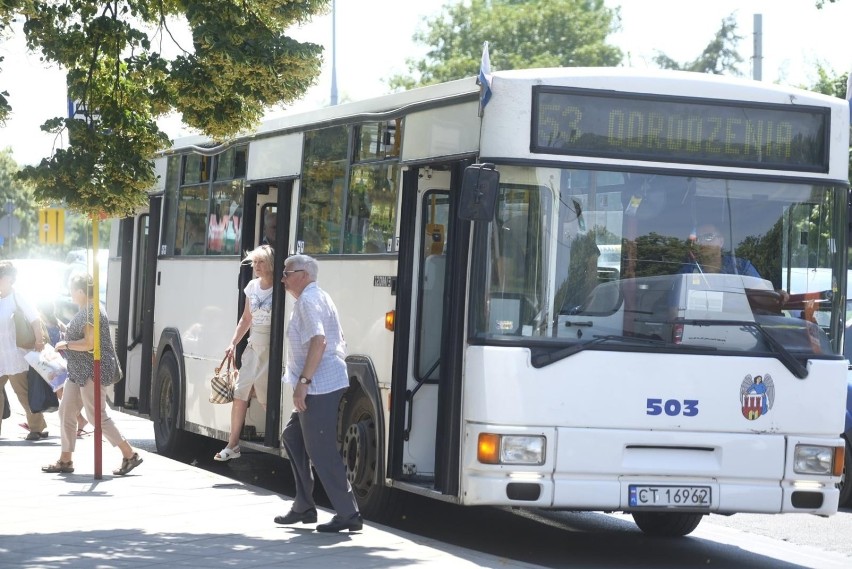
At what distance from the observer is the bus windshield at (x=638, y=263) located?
9859mm

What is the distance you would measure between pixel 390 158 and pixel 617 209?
2.16 metres

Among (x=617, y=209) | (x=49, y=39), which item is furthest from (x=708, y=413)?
(x=49, y=39)

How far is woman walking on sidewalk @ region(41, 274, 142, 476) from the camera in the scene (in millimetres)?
13570

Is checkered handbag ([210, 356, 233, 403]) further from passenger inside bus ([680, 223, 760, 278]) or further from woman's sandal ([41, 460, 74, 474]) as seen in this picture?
passenger inside bus ([680, 223, 760, 278])

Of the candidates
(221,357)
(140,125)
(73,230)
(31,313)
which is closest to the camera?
(140,125)

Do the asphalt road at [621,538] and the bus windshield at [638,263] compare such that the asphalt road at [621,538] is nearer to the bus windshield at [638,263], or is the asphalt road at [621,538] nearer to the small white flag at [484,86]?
the bus windshield at [638,263]

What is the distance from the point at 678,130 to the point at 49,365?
345 inches

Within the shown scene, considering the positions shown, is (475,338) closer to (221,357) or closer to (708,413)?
(708,413)

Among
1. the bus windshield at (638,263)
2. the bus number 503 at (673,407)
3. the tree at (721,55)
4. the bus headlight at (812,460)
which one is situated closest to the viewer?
the bus windshield at (638,263)

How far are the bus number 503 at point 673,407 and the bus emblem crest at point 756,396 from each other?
13.5 inches

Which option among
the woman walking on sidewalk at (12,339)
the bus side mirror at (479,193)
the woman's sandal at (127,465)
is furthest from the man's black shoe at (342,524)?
the woman walking on sidewalk at (12,339)

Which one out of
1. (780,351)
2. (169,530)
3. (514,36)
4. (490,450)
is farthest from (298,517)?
(514,36)

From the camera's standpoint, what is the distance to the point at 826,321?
10.4m

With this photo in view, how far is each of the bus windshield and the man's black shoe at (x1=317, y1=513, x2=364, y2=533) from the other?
1.53 m
